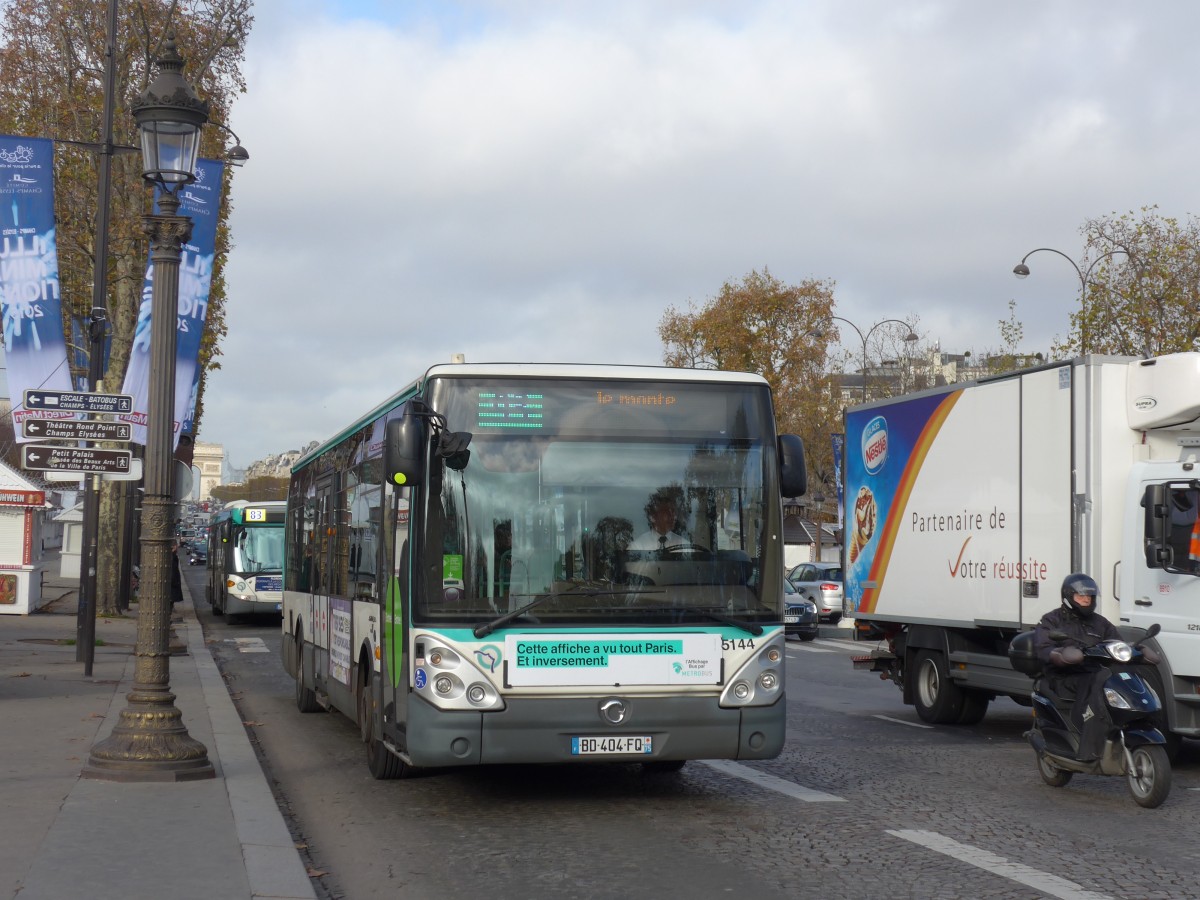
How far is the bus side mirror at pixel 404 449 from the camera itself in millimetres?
8719

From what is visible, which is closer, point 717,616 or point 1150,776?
point 717,616

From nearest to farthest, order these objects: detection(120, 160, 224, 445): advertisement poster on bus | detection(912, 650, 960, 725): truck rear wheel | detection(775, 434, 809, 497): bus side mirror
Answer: detection(775, 434, 809, 497): bus side mirror < detection(912, 650, 960, 725): truck rear wheel < detection(120, 160, 224, 445): advertisement poster on bus

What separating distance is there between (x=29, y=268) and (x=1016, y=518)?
1462 centimetres

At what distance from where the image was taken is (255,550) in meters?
34.6

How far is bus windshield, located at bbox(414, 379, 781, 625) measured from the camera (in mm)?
8875

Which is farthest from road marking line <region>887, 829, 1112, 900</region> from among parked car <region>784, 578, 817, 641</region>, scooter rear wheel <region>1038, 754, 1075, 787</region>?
parked car <region>784, 578, 817, 641</region>

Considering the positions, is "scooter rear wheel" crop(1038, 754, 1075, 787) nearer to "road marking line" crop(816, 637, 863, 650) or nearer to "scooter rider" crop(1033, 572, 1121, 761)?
"scooter rider" crop(1033, 572, 1121, 761)

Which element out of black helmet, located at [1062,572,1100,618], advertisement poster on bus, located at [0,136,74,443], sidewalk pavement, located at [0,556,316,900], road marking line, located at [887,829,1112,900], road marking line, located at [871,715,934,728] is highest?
advertisement poster on bus, located at [0,136,74,443]

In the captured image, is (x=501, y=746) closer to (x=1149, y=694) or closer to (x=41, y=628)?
(x=1149, y=694)

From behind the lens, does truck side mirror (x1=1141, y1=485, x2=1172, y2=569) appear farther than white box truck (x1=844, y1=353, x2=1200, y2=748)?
No

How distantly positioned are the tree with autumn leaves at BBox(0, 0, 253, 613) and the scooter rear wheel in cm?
2407

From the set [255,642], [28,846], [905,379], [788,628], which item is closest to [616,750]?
[28,846]

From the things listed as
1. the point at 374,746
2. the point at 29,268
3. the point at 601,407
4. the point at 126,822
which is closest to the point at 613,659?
the point at 601,407

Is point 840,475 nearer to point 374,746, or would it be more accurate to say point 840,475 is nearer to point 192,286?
point 374,746
